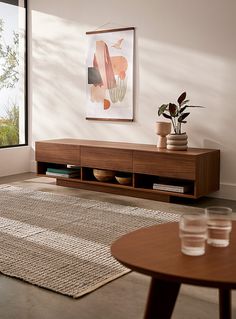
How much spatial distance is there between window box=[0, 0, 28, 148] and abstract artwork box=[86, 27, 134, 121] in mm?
1146

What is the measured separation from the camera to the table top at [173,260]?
5.02 ft

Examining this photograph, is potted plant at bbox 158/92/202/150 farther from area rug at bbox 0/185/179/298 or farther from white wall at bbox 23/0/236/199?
area rug at bbox 0/185/179/298

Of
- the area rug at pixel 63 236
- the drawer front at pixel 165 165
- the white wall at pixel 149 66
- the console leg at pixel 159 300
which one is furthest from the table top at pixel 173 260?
the white wall at pixel 149 66

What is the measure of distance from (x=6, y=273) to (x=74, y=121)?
138 inches

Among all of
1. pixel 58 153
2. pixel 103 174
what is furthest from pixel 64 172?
pixel 103 174

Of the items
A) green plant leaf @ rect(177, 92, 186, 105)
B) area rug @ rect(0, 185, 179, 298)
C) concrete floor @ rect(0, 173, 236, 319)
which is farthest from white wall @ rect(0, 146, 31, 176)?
concrete floor @ rect(0, 173, 236, 319)

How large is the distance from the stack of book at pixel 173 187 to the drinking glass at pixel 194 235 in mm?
3118

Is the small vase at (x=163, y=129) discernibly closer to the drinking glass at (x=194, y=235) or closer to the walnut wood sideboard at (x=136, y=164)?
the walnut wood sideboard at (x=136, y=164)

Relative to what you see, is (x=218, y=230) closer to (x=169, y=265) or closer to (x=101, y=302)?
(x=169, y=265)

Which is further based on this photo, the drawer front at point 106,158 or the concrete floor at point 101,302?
the drawer front at point 106,158

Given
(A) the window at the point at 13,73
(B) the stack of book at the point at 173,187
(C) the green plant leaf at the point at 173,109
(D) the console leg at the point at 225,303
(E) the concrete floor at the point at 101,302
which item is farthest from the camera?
(A) the window at the point at 13,73

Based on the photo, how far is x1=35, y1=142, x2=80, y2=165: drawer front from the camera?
221 inches

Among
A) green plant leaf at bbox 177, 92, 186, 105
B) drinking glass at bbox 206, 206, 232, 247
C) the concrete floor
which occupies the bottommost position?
the concrete floor

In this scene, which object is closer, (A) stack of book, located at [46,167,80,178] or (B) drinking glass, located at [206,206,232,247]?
(B) drinking glass, located at [206,206,232,247]
